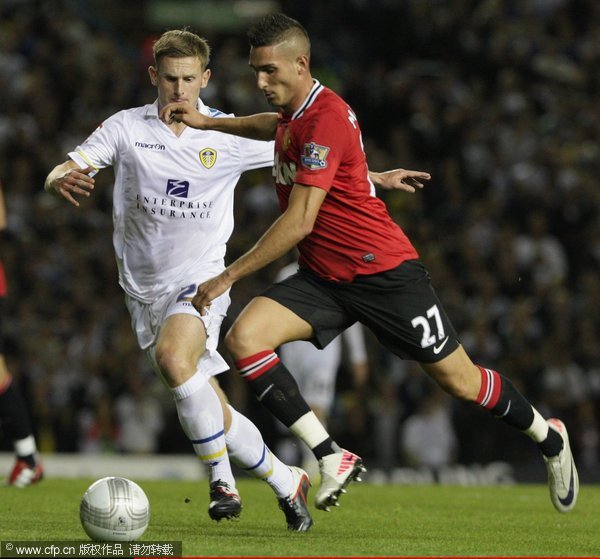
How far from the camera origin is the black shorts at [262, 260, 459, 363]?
693 cm

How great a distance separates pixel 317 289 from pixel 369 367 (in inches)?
346

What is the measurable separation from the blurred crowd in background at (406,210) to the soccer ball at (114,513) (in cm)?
854

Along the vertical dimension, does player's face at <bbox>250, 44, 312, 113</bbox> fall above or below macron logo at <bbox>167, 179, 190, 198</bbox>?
above

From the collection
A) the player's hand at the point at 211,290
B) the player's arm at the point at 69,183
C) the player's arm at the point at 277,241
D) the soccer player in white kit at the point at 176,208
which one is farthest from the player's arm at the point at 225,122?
the player's hand at the point at 211,290

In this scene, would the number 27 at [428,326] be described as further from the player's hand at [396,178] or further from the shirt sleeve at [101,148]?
the shirt sleeve at [101,148]

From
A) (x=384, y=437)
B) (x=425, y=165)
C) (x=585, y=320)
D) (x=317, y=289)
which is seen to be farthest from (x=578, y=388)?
(x=317, y=289)

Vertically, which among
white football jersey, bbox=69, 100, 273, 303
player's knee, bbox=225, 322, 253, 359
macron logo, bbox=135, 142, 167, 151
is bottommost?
player's knee, bbox=225, 322, 253, 359

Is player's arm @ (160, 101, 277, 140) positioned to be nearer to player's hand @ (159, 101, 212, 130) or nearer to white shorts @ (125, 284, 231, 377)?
player's hand @ (159, 101, 212, 130)

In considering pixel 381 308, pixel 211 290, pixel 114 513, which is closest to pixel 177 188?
pixel 211 290

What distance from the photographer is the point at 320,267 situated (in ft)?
22.9

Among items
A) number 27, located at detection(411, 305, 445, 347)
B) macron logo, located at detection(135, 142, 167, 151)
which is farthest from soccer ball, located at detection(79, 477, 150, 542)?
macron logo, located at detection(135, 142, 167, 151)

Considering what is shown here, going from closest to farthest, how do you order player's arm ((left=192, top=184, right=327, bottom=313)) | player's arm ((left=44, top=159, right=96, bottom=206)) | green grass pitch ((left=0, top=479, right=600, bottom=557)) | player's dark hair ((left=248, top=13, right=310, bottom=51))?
green grass pitch ((left=0, top=479, right=600, bottom=557)) → player's arm ((left=192, top=184, right=327, bottom=313)) → player's dark hair ((left=248, top=13, right=310, bottom=51)) → player's arm ((left=44, top=159, right=96, bottom=206))

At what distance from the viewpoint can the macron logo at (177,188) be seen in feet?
25.0

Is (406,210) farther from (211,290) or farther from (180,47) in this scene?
(211,290)
